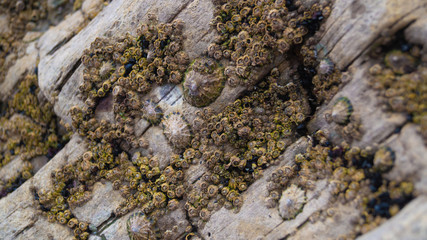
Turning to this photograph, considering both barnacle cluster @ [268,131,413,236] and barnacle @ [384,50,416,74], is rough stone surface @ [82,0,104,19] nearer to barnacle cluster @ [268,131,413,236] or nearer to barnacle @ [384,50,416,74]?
barnacle cluster @ [268,131,413,236]

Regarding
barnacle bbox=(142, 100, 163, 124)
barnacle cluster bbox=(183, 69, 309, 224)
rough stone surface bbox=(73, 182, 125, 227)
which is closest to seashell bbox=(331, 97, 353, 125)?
barnacle cluster bbox=(183, 69, 309, 224)

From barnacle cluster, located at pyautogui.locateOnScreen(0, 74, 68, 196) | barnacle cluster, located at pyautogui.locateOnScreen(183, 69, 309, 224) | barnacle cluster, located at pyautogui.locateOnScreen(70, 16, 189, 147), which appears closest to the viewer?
barnacle cluster, located at pyautogui.locateOnScreen(183, 69, 309, 224)

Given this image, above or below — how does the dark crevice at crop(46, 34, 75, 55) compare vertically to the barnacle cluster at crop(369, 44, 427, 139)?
above

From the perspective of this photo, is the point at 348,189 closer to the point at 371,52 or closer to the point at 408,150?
the point at 408,150

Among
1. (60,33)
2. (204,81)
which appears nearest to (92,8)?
(60,33)

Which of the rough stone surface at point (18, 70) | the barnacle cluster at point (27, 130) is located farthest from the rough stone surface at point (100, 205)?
the rough stone surface at point (18, 70)

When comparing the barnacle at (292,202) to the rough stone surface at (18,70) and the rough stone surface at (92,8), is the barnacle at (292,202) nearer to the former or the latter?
the rough stone surface at (92,8)
